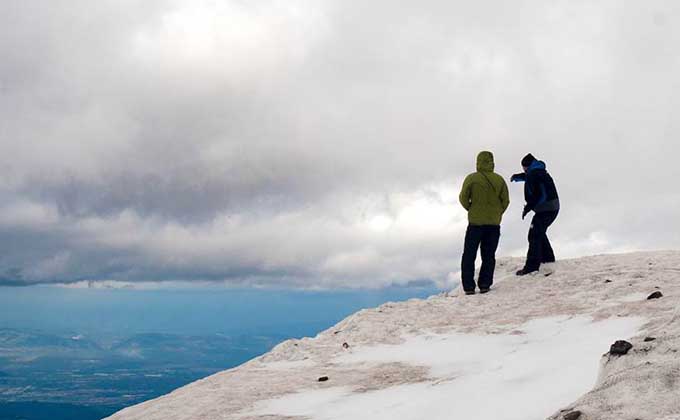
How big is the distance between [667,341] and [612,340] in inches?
77.5

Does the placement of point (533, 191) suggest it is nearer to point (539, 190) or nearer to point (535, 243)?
point (539, 190)

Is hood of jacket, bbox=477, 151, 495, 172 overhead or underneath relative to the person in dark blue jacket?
overhead

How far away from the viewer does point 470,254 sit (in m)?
18.1

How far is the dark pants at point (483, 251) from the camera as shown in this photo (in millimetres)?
18031

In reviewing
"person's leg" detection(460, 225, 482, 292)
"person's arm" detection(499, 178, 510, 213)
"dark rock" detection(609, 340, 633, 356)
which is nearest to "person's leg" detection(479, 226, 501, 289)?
"person's leg" detection(460, 225, 482, 292)

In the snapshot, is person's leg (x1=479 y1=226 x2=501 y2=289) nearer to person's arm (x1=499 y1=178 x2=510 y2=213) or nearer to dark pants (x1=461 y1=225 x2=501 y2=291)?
dark pants (x1=461 y1=225 x2=501 y2=291)

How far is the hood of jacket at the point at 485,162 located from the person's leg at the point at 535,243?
206 centimetres

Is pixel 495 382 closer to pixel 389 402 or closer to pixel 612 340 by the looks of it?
pixel 389 402

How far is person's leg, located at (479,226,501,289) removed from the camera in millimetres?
18047

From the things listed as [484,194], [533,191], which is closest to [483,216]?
[484,194]

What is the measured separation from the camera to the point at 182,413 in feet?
30.7

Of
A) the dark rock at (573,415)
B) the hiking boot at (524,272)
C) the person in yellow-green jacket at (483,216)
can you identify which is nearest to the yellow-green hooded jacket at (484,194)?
the person in yellow-green jacket at (483,216)

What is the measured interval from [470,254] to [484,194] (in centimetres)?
176

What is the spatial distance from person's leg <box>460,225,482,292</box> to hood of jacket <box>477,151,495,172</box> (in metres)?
1.71
